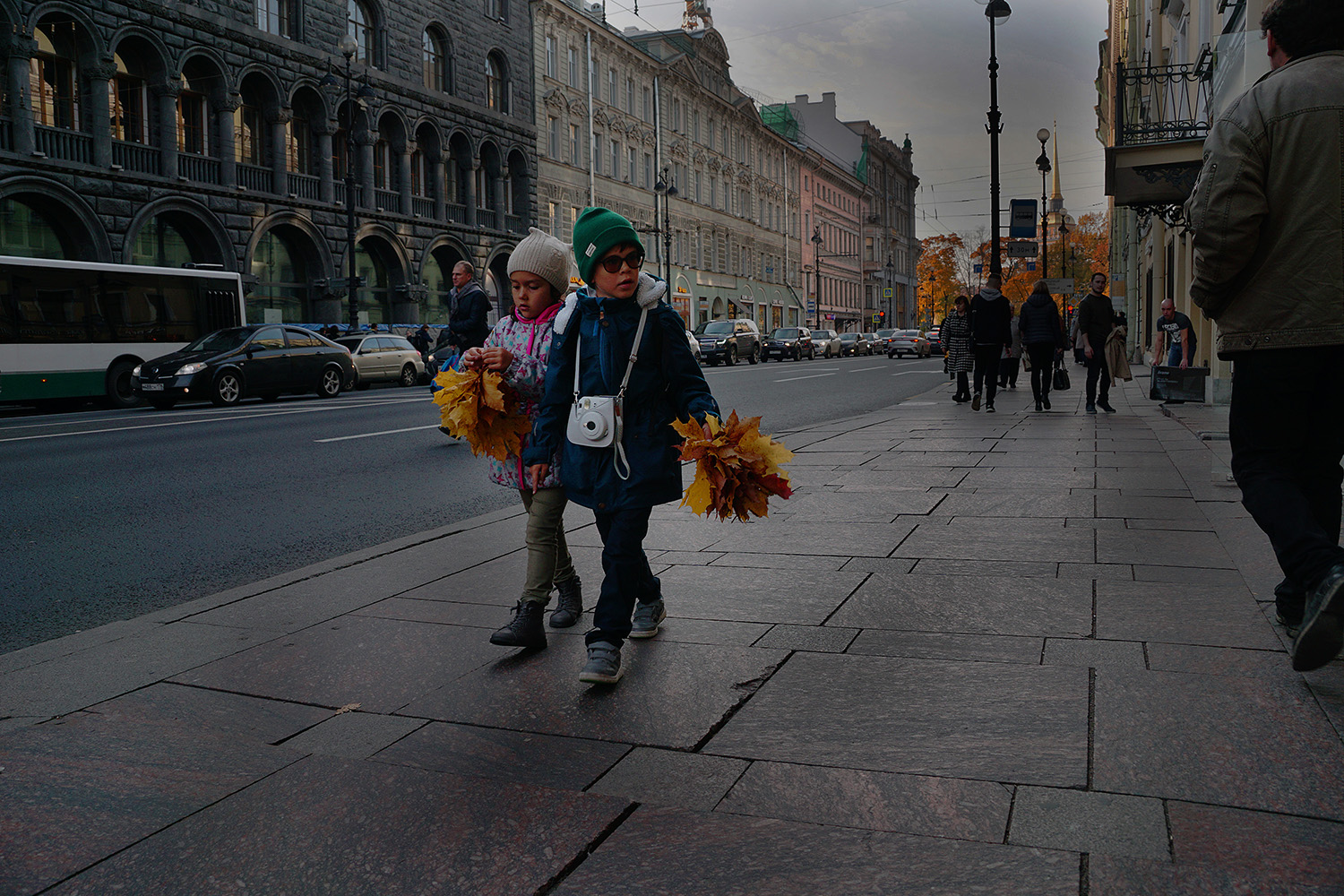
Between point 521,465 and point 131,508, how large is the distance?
4.99m

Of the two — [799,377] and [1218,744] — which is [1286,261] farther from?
[799,377]

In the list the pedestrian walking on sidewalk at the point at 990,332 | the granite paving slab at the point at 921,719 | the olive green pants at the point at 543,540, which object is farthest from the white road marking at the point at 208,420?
the granite paving slab at the point at 921,719

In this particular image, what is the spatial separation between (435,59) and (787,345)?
18.8 m

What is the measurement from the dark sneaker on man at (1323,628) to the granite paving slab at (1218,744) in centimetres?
15

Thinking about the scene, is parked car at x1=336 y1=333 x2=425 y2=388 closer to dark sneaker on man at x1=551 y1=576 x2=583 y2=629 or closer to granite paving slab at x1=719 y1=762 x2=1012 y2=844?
dark sneaker on man at x1=551 y1=576 x2=583 y2=629

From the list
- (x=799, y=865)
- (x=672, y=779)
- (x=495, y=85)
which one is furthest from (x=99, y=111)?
(x=799, y=865)

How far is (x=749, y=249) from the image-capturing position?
74.1m

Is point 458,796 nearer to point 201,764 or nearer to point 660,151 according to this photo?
point 201,764

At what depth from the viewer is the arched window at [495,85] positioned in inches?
1735

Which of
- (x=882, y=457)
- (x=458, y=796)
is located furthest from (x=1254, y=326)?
(x=882, y=457)

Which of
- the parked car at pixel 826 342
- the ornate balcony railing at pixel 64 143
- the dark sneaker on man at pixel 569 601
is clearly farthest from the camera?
the parked car at pixel 826 342

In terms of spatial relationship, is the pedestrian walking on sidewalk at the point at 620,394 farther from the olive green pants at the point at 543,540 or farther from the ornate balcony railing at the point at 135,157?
the ornate balcony railing at the point at 135,157

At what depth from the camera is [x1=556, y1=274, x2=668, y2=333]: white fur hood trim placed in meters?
3.91

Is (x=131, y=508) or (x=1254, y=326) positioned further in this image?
(x=131, y=508)
